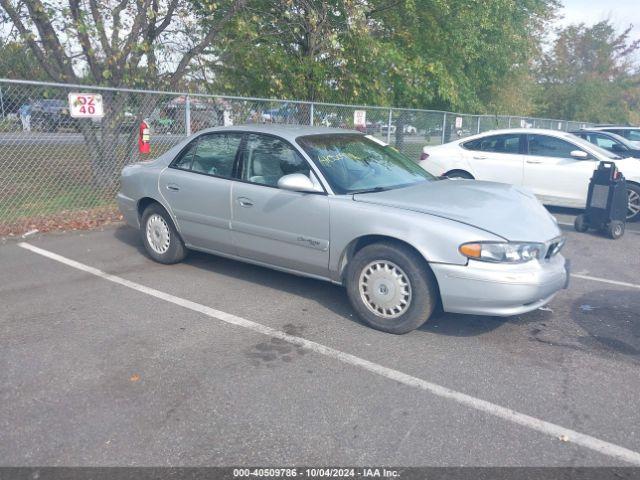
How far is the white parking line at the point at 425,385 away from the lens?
3017 millimetres

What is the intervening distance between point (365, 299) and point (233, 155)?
209 cm

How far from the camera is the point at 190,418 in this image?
326 centimetres

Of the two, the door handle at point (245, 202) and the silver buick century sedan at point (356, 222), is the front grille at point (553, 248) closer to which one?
the silver buick century sedan at point (356, 222)

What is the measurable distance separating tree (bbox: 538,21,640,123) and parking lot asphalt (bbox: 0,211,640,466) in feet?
109

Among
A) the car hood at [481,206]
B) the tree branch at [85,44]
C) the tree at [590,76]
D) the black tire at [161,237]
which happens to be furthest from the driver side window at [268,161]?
the tree at [590,76]

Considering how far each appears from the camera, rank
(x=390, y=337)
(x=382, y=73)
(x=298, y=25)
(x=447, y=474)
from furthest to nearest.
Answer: (x=382, y=73) → (x=298, y=25) → (x=390, y=337) → (x=447, y=474)

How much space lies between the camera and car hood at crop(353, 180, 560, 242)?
436cm

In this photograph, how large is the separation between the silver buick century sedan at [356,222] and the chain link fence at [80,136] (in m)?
2.52

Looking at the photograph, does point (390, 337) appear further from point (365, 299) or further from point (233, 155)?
point (233, 155)

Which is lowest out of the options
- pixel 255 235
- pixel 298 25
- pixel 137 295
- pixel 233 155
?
pixel 137 295

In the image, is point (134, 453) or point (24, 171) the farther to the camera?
point (24, 171)

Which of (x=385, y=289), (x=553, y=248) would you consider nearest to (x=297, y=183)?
(x=385, y=289)

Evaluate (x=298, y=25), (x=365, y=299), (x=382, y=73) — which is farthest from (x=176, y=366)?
(x=382, y=73)

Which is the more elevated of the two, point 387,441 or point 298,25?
point 298,25
